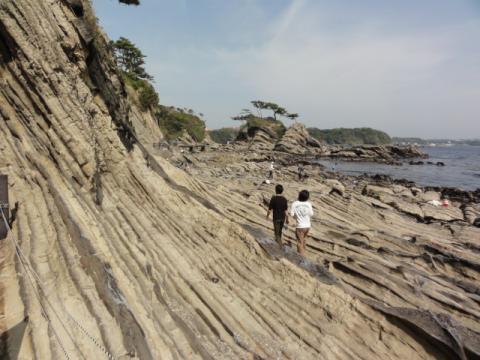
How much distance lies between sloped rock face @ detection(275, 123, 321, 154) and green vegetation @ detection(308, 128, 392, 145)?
344 feet

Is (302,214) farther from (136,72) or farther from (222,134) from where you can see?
(222,134)

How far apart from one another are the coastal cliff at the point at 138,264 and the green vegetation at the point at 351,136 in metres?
178

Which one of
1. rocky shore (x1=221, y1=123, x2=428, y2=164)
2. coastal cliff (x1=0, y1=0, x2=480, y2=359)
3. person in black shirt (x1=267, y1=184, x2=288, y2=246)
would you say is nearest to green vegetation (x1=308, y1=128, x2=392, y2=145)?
rocky shore (x1=221, y1=123, x2=428, y2=164)

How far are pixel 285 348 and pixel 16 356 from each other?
11.6 ft

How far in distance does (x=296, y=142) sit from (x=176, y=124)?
2658cm

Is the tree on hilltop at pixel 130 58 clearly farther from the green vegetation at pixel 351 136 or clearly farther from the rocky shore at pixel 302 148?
the green vegetation at pixel 351 136

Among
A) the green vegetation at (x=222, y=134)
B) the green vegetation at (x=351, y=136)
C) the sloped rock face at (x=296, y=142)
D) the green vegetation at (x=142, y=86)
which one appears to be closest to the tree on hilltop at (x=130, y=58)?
the green vegetation at (x=142, y=86)

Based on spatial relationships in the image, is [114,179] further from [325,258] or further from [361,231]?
[361,231]

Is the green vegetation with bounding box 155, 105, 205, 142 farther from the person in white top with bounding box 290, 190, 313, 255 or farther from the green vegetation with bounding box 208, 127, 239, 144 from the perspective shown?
the green vegetation with bounding box 208, 127, 239, 144

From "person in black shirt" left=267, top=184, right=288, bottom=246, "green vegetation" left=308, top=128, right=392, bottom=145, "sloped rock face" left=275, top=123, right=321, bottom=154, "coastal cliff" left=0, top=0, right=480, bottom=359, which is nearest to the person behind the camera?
"coastal cliff" left=0, top=0, right=480, bottom=359

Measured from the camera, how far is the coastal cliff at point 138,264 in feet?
13.7

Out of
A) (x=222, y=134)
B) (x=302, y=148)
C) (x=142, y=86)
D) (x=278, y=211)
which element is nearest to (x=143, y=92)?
(x=142, y=86)

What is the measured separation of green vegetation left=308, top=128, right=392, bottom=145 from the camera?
7180 inches

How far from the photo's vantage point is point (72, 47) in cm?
766
